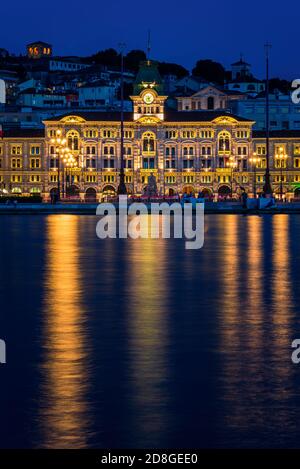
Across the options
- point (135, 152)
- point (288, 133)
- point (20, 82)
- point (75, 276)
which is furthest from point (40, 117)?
point (75, 276)

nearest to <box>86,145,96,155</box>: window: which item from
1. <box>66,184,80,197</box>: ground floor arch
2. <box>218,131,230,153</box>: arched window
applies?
<box>66,184,80,197</box>: ground floor arch

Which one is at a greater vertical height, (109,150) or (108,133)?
(108,133)

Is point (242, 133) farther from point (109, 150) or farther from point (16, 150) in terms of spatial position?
point (16, 150)

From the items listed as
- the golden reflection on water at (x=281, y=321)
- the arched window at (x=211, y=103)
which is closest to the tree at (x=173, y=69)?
the arched window at (x=211, y=103)

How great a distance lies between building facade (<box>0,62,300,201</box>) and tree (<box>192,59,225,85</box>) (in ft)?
191

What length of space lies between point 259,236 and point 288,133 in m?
80.1

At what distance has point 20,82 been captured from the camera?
167375 millimetres

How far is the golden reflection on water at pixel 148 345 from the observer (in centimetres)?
805

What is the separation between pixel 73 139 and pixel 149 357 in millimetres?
101897

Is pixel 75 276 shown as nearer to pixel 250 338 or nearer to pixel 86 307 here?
pixel 86 307

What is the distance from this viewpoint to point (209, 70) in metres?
173

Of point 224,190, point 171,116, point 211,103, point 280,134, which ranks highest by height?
point 211,103

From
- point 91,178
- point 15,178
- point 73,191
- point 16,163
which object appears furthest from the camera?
point 15,178

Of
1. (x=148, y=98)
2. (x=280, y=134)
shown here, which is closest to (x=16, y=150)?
(x=148, y=98)
